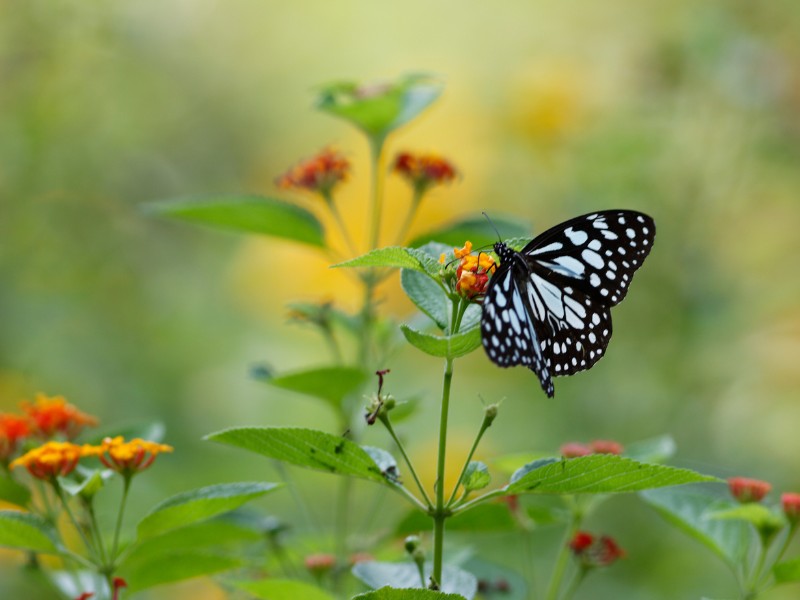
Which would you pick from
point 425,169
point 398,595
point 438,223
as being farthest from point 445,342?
point 438,223

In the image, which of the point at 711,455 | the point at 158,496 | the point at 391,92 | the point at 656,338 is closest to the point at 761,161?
the point at 656,338

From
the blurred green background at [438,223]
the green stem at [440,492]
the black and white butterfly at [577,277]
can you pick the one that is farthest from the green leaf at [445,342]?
the blurred green background at [438,223]

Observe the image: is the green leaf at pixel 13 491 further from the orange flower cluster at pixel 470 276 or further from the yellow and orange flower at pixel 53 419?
the orange flower cluster at pixel 470 276

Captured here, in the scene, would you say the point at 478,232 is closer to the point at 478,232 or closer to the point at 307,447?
the point at 478,232

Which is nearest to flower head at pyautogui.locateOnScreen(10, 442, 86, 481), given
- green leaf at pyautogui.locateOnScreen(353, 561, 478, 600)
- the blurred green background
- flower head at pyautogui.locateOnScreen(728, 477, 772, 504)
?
green leaf at pyautogui.locateOnScreen(353, 561, 478, 600)

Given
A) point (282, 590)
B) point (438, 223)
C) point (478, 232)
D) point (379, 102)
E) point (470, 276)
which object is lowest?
point (282, 590)

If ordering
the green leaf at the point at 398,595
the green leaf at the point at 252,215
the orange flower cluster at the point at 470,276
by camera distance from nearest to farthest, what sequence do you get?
the green leaf at the point at 398,595 → the orange flower cluster at the point at 470,276 → the green leaf at the point at 252,215

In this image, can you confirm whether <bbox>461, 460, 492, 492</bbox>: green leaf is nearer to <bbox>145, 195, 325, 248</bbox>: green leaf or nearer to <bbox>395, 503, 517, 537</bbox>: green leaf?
<bbox>395, 503, 517, 537</bbox>: green leaf

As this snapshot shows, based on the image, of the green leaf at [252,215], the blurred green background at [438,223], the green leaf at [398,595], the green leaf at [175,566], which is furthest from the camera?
the blurred green background at [438,223]
